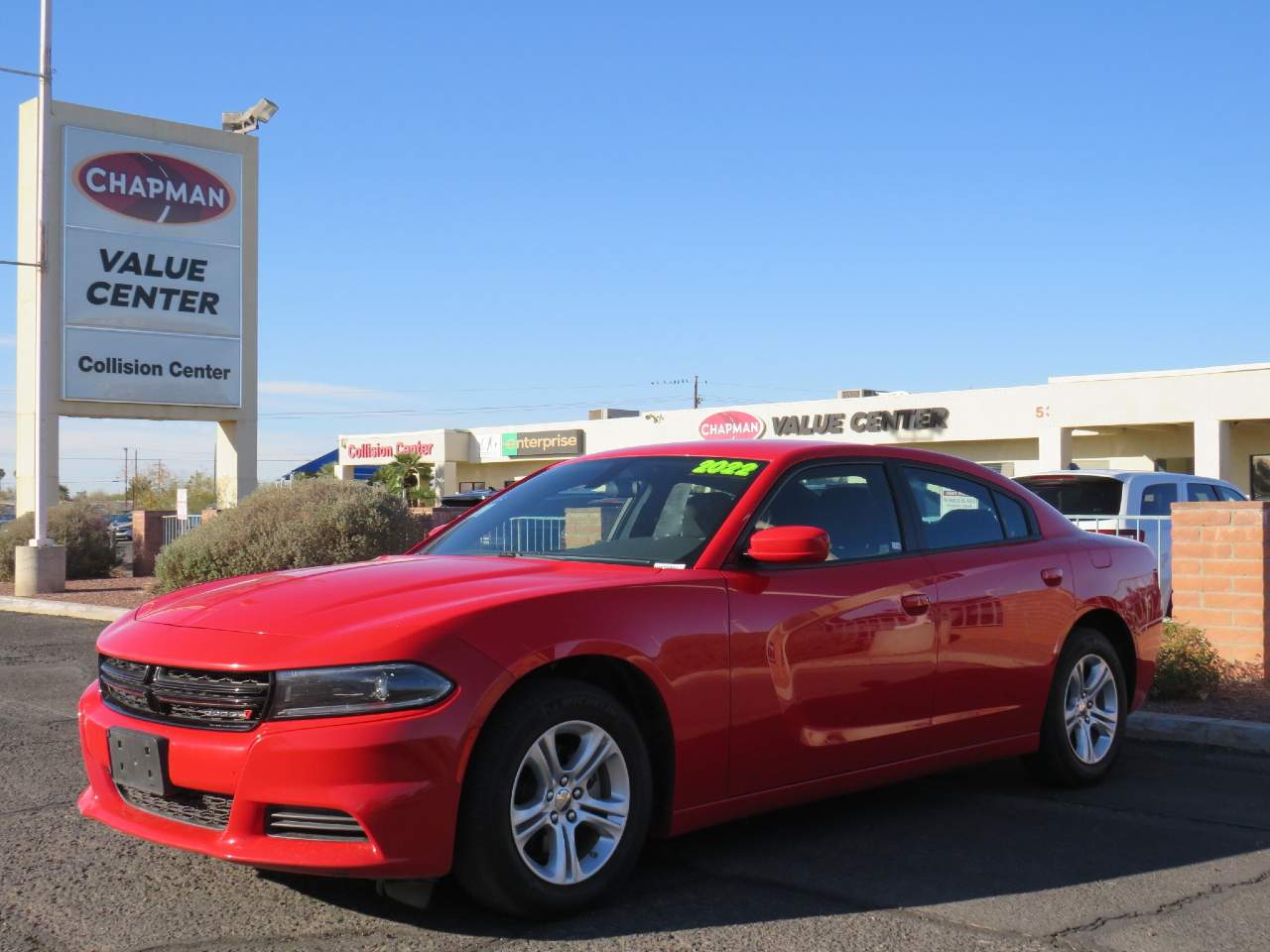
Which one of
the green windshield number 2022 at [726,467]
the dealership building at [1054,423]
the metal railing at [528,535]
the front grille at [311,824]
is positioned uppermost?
the dealership building at [1054,423]

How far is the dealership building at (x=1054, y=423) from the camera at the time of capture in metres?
37.2

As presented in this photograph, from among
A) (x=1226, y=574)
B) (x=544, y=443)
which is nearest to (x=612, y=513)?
(x=1226, y=574)

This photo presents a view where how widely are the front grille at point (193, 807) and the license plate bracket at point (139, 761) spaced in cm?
3

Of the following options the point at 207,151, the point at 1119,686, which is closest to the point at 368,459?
the point at 207,151

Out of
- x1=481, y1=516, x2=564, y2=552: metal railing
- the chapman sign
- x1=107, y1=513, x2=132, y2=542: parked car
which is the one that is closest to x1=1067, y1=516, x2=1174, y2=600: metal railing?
x1=481, y1=516, x2=564, y2=552: metal railing

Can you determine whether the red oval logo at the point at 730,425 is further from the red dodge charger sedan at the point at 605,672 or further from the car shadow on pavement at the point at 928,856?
the red dodge charger sedan at the point at 605,672

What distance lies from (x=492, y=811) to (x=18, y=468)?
954 inches

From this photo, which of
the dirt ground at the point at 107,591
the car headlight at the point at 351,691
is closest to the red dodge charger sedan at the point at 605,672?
the car headlight at the point at 351,691

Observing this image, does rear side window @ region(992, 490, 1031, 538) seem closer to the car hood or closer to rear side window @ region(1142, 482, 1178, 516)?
the car hood

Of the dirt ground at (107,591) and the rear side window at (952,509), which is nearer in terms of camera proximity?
the rear side window at (952,509)

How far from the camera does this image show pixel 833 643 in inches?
205

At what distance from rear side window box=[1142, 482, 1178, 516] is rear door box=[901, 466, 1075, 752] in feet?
22.7

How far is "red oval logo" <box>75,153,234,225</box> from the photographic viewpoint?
26.0 m

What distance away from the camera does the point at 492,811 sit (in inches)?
161
